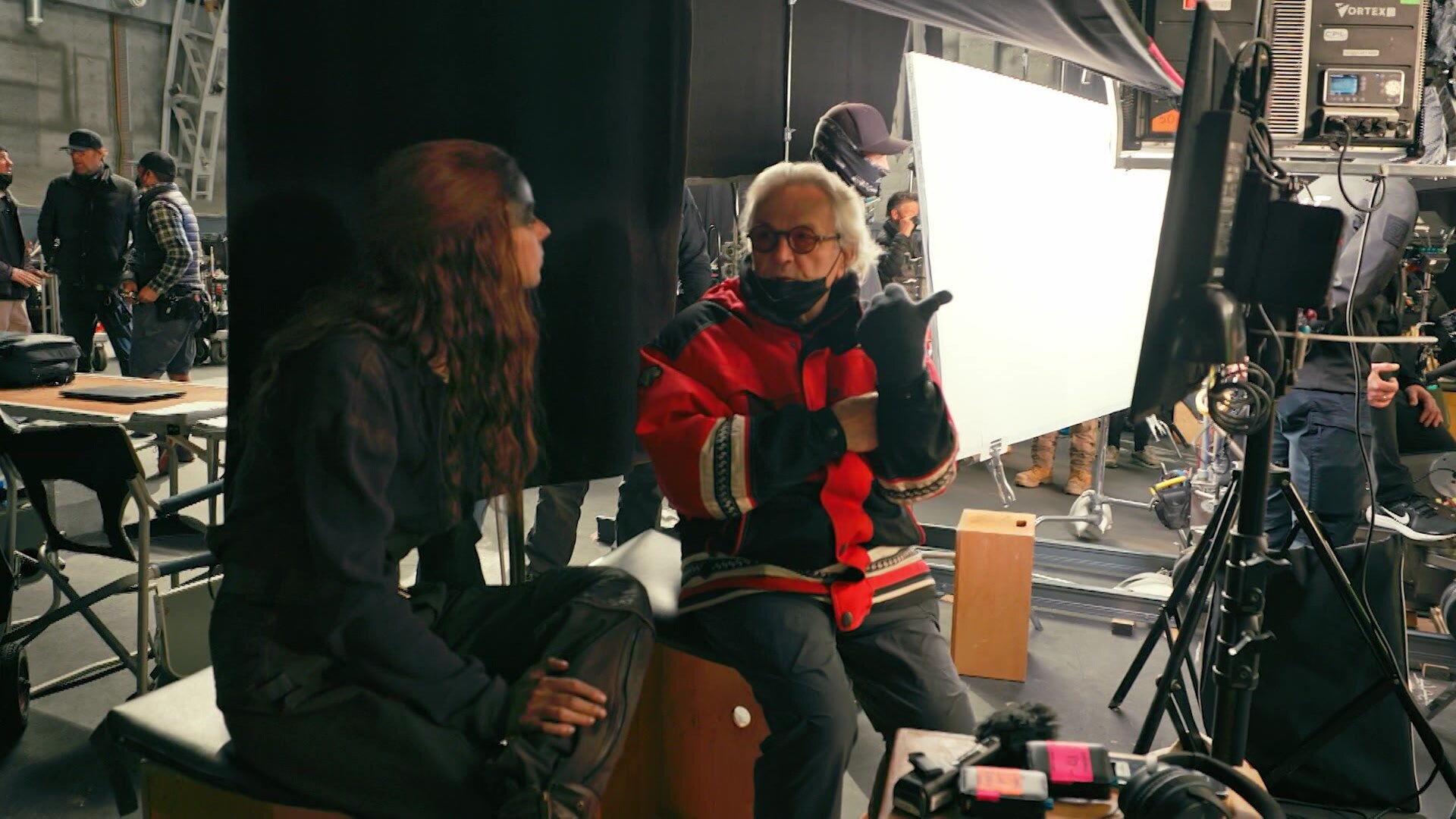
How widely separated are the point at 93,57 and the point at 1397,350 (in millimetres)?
11138

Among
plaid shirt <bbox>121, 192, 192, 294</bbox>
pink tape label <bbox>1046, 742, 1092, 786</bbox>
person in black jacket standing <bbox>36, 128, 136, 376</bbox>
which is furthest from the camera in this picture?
person in black jacket standing <bbox>36, 128, 136, 376</bbox>

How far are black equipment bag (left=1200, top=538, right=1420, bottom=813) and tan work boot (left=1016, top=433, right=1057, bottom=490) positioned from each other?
334 centimetres

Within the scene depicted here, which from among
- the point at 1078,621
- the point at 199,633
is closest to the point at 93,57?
the point at 199,633

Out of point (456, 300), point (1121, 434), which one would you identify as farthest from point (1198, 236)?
point (1121, 434)

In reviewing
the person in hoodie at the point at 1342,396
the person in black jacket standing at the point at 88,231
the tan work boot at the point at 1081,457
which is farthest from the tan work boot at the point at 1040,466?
the person in black jacket standing at the point at 88,231

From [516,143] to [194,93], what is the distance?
11.4 metres

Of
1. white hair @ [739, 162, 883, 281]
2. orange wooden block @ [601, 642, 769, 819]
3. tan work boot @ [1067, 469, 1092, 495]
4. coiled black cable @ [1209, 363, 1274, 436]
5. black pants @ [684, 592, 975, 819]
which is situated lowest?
tan work boot @ [1067, 469, 1092, 495]

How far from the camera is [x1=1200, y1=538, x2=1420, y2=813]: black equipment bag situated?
87.9 inches

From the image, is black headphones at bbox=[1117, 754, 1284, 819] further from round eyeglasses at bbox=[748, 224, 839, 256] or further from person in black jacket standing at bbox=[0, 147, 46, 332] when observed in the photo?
person in black jacket standing at bbox=[0, 147, 46, 332]

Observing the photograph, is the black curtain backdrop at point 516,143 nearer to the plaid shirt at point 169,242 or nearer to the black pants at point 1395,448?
the black pants at point 1395,448

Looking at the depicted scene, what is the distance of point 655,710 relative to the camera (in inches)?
82.3

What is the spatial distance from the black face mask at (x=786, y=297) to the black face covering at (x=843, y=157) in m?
1.17

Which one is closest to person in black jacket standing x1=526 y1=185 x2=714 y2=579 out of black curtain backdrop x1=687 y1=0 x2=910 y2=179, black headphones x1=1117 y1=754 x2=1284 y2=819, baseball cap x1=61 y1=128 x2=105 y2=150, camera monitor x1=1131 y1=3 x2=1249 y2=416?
black curtain backdrop x1=687 y1=0 x2=910 y2=179

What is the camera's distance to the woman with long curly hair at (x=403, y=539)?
1.33 metres
